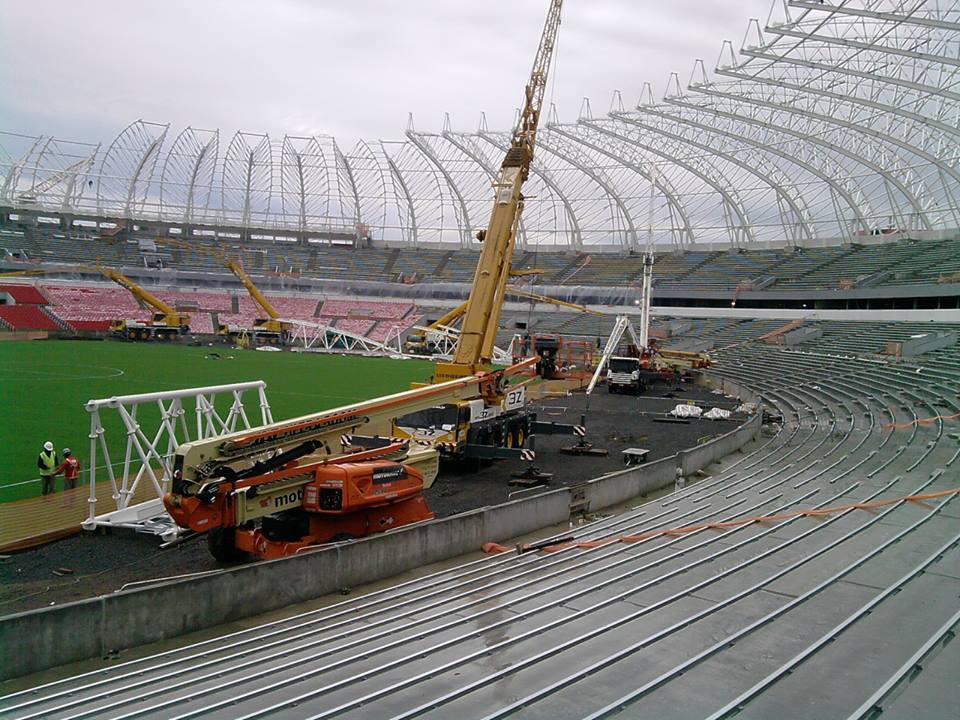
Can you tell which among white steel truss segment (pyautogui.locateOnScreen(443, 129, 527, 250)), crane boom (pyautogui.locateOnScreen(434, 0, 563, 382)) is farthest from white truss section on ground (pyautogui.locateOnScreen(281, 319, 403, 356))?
crane boom (pyautogui.locateOnScreen(434, 0, 563, 382))

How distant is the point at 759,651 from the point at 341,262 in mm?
71660

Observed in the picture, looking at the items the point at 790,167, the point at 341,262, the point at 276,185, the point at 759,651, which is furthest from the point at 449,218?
the point at 759,651

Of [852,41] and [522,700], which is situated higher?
[852,41]

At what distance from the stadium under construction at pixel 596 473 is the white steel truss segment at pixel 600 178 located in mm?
404

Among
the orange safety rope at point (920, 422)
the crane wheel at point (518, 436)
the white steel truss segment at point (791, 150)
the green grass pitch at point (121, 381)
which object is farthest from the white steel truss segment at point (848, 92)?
the crane wheel at point (518, 436)

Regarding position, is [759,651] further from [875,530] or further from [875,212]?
[875,212]

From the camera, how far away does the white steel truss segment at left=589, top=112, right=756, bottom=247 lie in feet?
163

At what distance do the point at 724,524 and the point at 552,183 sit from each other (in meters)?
54.2

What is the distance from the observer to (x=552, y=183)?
61.9m

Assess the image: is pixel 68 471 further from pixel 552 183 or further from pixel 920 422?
pixel 552 183

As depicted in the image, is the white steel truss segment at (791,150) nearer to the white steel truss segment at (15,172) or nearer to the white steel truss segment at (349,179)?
the white steel truss segment at (349,179)

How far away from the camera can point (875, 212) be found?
168 feet

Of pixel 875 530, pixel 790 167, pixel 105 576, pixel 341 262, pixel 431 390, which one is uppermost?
pixel 790 167

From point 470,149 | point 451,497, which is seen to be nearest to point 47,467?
point 451,497
